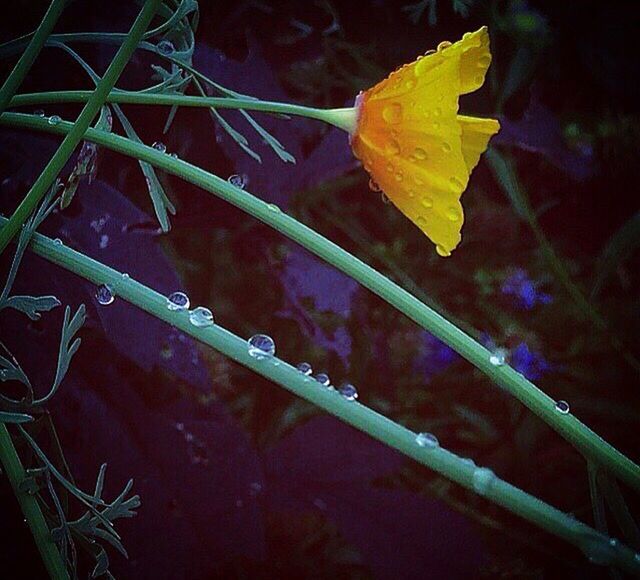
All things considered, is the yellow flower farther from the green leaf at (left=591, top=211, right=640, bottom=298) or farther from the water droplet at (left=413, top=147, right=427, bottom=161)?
the green leaf at (left=591, top=211, right=640, bottom=298)

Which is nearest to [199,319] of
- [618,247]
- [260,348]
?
[260,348]

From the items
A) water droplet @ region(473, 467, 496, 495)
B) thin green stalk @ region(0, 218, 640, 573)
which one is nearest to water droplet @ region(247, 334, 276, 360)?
thin green stalk @ region(0, 218, 640, 573)

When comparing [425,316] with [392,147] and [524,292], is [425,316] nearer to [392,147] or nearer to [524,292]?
[392,147]

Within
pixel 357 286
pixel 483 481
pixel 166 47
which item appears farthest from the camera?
pixel 357 286

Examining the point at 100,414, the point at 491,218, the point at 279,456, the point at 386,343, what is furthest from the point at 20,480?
the point at 491,218

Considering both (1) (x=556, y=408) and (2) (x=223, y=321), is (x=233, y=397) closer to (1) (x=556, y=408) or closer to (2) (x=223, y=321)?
(2) (x=223, y=321)

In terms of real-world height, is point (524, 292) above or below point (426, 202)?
below
